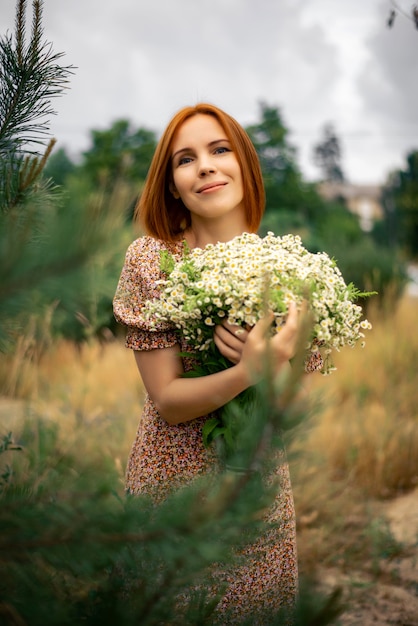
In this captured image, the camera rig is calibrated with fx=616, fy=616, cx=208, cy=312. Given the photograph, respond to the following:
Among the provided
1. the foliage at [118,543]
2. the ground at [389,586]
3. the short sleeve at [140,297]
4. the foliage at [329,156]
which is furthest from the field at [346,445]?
the foliage at [329,156]

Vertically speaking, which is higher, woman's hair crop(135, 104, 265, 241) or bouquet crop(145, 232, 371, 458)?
woman's hair crop(135, 104, 265, 241)

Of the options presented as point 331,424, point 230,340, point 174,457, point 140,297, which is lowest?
point 331,424

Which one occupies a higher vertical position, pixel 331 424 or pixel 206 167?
pixel 206 167

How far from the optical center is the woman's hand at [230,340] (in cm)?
154

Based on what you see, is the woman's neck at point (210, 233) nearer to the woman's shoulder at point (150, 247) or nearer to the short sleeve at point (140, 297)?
the woman's shoulder at point (150, 247)

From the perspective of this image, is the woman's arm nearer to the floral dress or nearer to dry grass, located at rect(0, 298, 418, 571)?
the floral dress

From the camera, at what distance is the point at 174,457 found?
6.21 feet

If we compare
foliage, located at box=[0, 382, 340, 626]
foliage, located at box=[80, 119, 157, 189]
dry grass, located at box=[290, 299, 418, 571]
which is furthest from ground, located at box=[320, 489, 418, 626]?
foliage, located at box=[80, 119, 157, 189]

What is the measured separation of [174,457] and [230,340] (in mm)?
529

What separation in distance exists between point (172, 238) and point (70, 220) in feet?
4.57

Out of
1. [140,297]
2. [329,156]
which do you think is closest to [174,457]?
[140,297]

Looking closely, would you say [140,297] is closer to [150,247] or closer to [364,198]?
[150,247]

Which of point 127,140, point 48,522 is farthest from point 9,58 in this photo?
point 127,140

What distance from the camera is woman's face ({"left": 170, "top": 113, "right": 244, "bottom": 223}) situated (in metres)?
1.96
